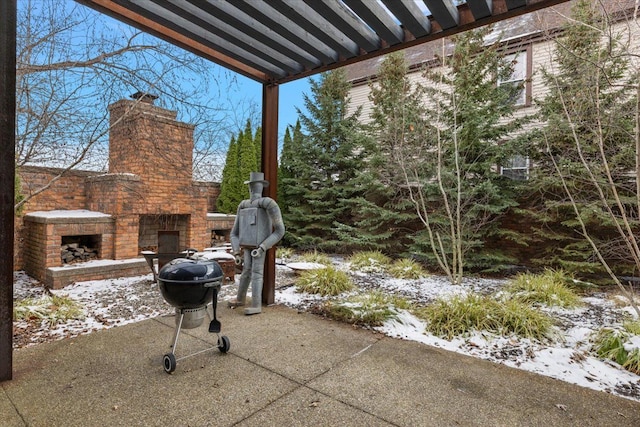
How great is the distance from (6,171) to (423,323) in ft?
13.7

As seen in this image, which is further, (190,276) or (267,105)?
(267,105)

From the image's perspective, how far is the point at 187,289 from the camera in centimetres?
247

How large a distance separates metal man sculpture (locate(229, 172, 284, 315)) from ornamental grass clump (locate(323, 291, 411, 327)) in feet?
3.22

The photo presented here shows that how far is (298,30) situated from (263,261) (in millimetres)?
2645

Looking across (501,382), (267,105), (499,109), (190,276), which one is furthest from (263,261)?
(499,109)

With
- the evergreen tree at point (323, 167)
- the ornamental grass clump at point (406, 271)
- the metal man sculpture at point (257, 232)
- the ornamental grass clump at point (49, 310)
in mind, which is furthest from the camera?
the evergreen tree at point (323, 167)

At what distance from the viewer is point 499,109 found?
7.12 metres

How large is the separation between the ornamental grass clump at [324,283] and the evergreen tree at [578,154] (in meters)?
3.86

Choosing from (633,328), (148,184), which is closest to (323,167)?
(148,184)

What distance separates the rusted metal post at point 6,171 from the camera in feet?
7.57

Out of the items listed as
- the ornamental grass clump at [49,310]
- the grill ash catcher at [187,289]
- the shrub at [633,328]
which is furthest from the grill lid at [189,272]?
the shrub at [633,328]

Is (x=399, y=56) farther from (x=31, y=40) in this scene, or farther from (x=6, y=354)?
(x=6, y=354)

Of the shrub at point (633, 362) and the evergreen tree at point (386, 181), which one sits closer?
the shrub at point (633, 362)

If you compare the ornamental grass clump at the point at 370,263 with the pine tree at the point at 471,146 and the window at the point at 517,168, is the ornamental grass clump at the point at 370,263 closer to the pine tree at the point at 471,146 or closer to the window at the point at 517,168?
the pine tree at the point at 471,146
